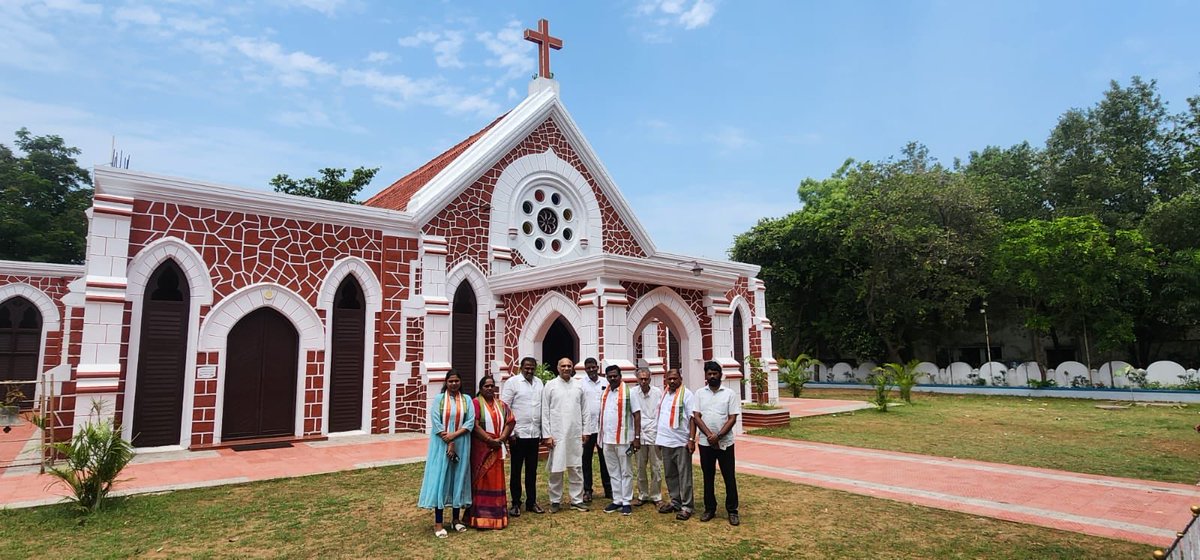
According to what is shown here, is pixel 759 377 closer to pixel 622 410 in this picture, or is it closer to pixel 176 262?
pixel 622 410

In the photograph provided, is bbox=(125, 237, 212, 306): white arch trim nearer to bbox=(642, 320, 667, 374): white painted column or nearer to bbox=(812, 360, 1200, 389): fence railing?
bbox=(642, 320, 667, 374): white painted column

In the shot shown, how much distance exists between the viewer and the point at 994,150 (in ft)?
114

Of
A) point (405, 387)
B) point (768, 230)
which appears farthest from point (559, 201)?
point (768, 230)

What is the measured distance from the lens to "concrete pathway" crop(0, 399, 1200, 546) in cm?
642

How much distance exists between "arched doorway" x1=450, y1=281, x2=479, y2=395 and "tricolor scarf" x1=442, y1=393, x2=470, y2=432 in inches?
289

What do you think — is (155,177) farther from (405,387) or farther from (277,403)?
(405,387)

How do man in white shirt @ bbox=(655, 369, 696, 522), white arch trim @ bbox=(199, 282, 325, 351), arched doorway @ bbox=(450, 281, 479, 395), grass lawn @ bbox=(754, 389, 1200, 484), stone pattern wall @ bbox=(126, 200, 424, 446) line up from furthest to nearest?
1. arched doorway @ bbox=(450, 281, 479, 395)
2. white arch trim @ bbox=(199, 282, 325, 351)
3. stone pattern wall @ bbox=(126, 200, 424, 446)
4. grass lawn @ bbox=(754, 389, 1200, 484)
5. man in white shirt @ bbox=(655, 369, 696, 522)

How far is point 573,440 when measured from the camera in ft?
22.3

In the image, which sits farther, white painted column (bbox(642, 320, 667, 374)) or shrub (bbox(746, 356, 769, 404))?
white painted column (bbox(642, 320, 667, 374))

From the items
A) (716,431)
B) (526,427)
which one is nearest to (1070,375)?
(716,431)

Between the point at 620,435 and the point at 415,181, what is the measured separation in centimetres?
1165

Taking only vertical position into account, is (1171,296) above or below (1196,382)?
above

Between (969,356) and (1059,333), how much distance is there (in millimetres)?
4083

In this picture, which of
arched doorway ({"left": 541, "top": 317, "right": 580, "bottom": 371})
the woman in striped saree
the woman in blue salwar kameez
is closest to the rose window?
arched doorway ({"left": 541, "top": 317, "right": 580, "bottom": 371})
